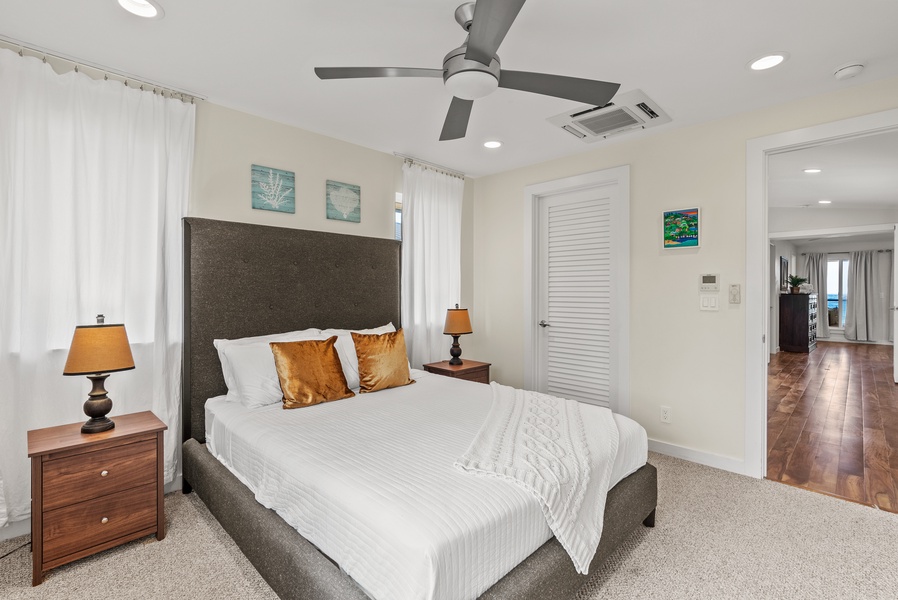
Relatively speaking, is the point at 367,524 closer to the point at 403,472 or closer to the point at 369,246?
the point at 403,472

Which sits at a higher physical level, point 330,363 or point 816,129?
point 816,129

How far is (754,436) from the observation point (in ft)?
9.73

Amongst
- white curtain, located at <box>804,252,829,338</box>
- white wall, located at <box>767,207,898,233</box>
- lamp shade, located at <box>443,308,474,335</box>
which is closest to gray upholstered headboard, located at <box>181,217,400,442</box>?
lamp shade, located at <box>443,308,474,335</box>

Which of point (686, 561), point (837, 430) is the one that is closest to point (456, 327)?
point (686, 561)

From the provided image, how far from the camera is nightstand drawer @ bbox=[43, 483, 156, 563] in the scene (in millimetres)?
1908

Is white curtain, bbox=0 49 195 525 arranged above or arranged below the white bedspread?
above

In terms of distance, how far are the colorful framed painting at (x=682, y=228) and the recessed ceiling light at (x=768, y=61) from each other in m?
1.04

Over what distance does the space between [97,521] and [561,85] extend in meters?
2.91

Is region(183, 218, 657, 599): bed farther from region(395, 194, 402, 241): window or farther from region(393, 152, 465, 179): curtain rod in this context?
region(393, 152, 465, 179): curtain rod

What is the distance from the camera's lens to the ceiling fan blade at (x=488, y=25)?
4.59 feet

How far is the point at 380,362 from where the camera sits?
2939 millimetres

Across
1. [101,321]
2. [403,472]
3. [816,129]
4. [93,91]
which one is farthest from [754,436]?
[93,91]

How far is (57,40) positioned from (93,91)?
0.27m

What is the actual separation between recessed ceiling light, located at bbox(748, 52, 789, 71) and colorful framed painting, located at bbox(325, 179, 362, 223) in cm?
278
